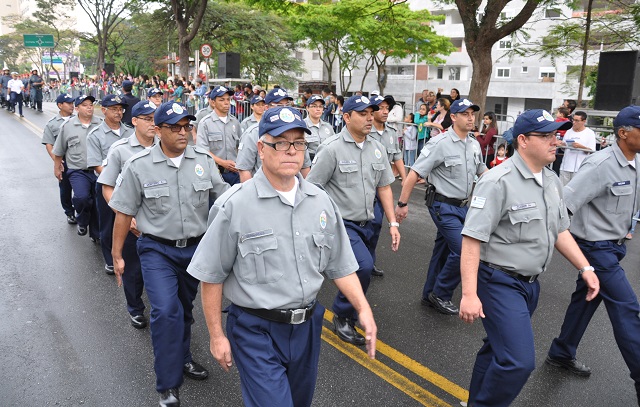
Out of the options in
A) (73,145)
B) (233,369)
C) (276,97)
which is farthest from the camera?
(73,145)

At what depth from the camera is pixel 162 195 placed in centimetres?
436

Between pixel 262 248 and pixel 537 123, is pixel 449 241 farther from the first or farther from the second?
pixel 262 248

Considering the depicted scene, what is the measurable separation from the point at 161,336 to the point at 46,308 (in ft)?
8.12

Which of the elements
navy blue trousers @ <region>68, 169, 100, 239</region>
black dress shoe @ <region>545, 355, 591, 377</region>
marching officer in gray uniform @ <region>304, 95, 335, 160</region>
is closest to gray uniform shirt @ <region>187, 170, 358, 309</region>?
black dress shoe @ <region>545, 355, 591, 377</region>

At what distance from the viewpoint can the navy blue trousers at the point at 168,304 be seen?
156 inches

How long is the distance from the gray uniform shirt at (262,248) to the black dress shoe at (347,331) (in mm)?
2133

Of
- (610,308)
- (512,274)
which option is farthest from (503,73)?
(512,274)

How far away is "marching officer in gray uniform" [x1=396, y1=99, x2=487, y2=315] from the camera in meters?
5.66

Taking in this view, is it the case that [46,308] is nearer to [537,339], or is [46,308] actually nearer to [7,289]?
[7,289]

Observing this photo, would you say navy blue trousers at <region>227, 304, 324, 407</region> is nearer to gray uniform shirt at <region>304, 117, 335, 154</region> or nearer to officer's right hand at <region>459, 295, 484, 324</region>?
officer's right hand at <region>459, 295, 484, 324</region>

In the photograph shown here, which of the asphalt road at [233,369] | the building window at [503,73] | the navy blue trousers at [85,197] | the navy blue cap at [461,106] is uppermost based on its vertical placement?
the building window at [503,73]

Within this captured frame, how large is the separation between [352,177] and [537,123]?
6.30 ft

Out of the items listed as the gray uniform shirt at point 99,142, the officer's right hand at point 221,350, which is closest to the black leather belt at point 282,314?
the officer's right hand at point 221,350

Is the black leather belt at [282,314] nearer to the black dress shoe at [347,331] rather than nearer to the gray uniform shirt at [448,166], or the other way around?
the black dress shoe at [347,331]
